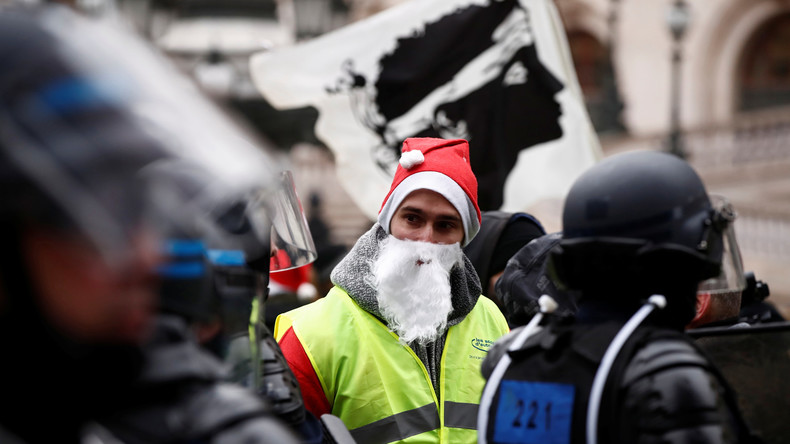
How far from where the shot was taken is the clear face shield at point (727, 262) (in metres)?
2.00

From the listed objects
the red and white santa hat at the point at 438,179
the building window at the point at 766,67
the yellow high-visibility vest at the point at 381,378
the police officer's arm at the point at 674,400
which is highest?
the building window at the point at 766,67

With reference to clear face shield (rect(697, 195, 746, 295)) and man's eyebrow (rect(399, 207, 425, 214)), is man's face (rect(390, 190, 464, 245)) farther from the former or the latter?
clear face shield (rect(697, 195, 746, 295))

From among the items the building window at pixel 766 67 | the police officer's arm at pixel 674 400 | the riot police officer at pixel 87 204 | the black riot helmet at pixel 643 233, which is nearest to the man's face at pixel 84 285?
the riot police officer at pixel 87 204

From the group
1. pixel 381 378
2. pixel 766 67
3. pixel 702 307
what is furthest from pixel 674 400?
pixel 766 67

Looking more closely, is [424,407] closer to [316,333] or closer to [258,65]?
[316,333]

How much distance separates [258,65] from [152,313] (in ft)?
15.1

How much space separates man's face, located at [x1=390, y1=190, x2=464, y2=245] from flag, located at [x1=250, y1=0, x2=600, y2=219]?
2.00 metres

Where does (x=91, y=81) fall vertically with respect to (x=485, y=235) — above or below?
above

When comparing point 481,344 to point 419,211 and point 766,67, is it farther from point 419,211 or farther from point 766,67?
point 766,67

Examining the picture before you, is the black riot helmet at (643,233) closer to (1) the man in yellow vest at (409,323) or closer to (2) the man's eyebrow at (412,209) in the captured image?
(1) the man in yellow vest at (409,323)

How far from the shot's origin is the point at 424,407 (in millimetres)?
2846

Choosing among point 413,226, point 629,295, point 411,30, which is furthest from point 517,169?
point 629,295

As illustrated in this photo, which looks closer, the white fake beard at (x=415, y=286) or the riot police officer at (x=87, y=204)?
the riot police officer at (x=87, y=204)

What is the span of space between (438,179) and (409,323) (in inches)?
19.6
